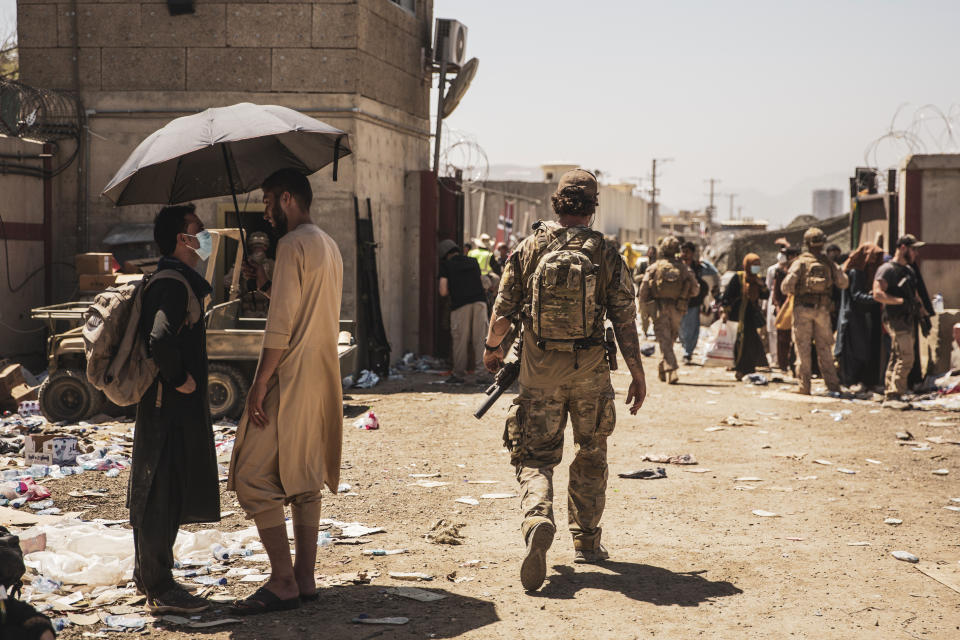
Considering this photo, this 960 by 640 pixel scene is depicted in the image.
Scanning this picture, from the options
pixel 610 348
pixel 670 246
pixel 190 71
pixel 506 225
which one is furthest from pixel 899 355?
pixel 506 225

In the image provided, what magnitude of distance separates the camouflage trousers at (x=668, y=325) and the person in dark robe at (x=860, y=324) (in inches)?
79.6

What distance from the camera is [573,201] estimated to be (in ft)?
17.1

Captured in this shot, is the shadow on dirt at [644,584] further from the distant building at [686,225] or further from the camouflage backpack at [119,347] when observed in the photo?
the distant building at [686,225]

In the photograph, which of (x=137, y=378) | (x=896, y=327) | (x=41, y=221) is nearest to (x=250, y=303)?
(x=41, y=221)

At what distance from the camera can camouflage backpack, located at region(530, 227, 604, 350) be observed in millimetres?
5082

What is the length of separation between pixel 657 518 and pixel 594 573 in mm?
1358

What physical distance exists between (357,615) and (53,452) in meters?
4.39

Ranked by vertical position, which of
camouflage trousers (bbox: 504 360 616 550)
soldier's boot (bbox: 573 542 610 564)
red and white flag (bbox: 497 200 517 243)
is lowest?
soldier's boot (bbox: 573 542 610 564)

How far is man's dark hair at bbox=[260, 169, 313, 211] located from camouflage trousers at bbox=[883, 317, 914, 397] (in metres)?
8.64

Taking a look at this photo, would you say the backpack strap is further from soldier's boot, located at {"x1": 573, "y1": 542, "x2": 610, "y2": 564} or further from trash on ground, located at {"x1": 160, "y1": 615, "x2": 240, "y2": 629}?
soldier's boot, located at {"x1": 573, "y1": 542, "x2": 610, "y2": 564}

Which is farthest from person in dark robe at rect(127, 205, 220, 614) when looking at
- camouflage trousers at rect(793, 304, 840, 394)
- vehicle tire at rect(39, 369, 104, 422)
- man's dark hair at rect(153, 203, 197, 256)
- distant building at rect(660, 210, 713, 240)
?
distant building at rect(660, 210, 713, 240)

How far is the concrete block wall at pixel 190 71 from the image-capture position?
1330cm

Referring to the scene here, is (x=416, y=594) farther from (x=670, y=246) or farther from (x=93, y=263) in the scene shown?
(x=670, y=246)

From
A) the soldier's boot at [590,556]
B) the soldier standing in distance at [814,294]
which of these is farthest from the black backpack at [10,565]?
the soldier standing in distance at [814,294]
